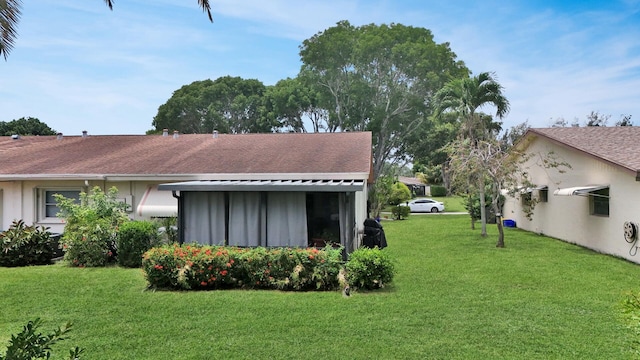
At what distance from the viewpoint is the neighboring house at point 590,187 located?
47.1ft

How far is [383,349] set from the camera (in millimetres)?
6609

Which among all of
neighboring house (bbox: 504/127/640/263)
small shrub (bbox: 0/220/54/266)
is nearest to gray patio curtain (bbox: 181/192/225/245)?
small shrub (bbox: 0/220/54/266)

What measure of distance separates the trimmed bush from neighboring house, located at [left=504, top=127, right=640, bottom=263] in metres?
10.2

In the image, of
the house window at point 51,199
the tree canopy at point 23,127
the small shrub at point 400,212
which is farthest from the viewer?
the tree canopy at point 23,127

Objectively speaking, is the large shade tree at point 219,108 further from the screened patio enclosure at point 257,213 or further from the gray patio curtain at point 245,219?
the gray patio curtain at point 245,219

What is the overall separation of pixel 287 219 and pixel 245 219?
4.24 feet

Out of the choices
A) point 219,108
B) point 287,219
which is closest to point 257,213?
point 287,219

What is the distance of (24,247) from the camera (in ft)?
45.9

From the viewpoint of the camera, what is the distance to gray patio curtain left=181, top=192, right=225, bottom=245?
43.7 ft

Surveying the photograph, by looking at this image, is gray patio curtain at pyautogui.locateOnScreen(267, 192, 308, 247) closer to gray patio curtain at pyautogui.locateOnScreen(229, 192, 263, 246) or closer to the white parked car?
gray patio curtain at pyautogui.locateOnScreen(229, 192, 263, 246)

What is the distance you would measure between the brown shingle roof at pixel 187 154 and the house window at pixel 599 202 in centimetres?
865

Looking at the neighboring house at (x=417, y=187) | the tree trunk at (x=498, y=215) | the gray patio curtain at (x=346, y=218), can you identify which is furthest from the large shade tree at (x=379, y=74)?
the gray patio curtain at (x=346, y=218)

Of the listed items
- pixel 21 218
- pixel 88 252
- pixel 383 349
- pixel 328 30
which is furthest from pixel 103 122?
pixel 383 349

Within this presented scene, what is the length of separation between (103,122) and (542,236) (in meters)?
28.9
